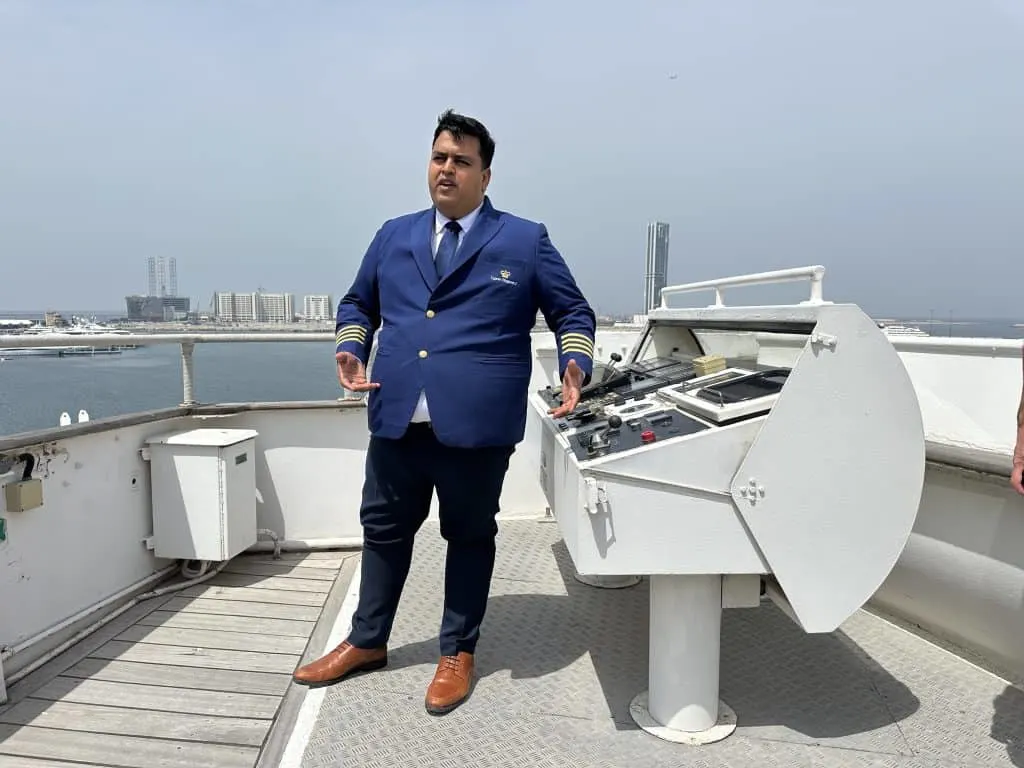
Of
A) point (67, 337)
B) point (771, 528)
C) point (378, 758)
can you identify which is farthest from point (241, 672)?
point (771, 528)

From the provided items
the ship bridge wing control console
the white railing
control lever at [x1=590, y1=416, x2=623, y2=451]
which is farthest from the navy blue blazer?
the white railing

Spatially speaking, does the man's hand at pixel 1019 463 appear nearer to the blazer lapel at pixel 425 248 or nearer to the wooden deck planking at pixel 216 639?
the blazer lapel at pixel 425 248

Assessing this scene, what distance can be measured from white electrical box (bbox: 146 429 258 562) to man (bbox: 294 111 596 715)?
1.13 m

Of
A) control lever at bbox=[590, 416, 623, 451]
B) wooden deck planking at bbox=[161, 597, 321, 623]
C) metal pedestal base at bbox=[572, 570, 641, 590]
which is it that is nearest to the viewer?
control lever at bbox=[590, 416, 623, 451]

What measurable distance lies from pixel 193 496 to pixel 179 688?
1.07 metres

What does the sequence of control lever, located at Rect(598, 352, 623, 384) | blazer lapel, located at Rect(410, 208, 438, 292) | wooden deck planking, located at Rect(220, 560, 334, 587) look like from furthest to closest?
wooden deck planking, located at Rect(220, 560, 334, 587), control lever, located at Rect(598, 352, 623, 384), blazer lapel, located at Rect(410, 208, 438, 292)

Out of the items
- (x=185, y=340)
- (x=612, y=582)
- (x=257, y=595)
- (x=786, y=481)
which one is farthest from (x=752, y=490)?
(x=185, y=340)

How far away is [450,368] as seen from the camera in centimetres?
214

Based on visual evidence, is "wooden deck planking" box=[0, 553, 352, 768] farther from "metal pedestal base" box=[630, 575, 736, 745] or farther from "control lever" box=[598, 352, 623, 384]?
"control lever" box=[598, 352, 623, 384]

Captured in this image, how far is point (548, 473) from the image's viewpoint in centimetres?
244

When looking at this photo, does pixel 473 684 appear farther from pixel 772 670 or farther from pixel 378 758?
pixel 772 670

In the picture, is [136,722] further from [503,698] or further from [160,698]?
[503,698]

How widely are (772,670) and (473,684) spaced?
107 cm

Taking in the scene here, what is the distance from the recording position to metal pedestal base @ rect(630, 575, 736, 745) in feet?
6.63
